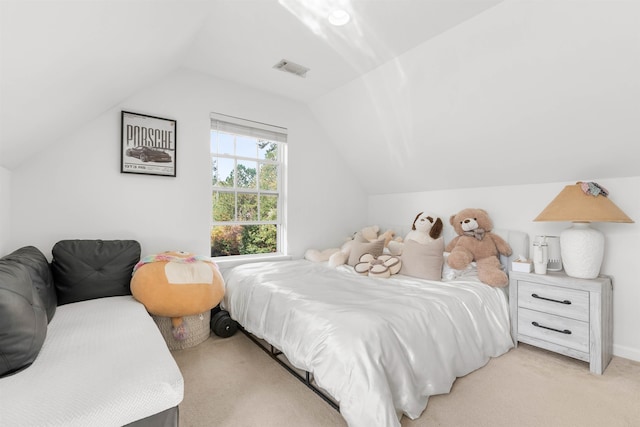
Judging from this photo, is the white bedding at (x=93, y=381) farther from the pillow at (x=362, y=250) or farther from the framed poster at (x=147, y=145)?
the pillow at (x=362, y=250)

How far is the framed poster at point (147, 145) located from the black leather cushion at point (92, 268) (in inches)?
28.2

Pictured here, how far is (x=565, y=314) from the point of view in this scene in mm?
2217

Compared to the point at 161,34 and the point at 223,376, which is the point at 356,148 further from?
the point at 223,376

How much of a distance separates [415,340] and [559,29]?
212cm

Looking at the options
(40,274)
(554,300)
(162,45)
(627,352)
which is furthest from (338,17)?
(627,352)

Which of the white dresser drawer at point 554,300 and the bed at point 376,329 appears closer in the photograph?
the bed at point 376,329

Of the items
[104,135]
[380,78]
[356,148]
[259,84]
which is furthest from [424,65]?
[104,135]

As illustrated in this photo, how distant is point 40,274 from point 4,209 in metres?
0.75

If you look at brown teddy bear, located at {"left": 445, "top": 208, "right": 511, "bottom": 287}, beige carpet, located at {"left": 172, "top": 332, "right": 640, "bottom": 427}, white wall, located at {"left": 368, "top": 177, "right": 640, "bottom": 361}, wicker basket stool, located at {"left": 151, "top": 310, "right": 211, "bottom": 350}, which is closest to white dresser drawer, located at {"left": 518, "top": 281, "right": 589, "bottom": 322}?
brown teddy bear, located at {"left": 445, "top": 208, "right": 511, "bottom": 287}

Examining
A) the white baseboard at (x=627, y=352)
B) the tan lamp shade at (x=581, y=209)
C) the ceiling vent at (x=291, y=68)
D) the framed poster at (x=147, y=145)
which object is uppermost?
the ceiling vent at (x=291, y=68)

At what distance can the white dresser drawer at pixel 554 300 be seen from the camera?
84.6 inches

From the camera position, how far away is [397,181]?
384 centimetres

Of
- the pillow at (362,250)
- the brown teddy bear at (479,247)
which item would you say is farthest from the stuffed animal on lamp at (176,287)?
the brown teddy bear at (479,247)

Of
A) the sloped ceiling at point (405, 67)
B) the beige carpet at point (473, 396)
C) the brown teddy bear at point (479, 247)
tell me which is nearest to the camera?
the sloped ceiling at point (405, 67)
